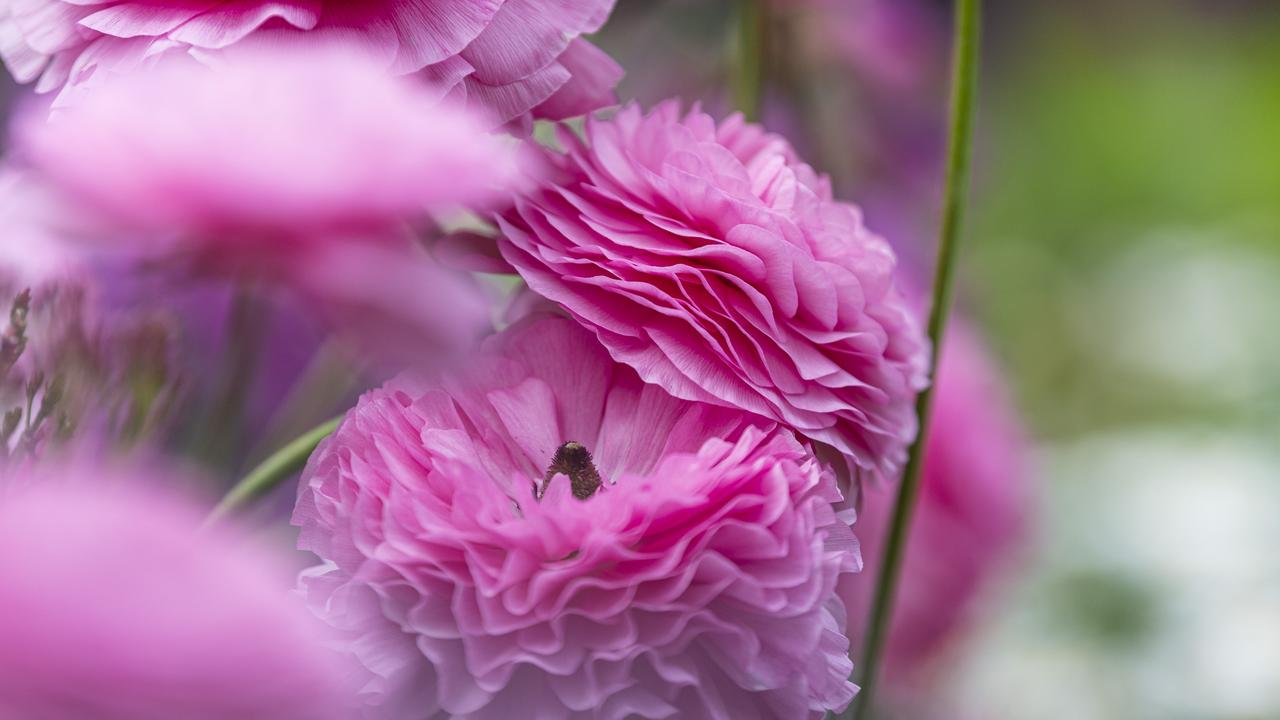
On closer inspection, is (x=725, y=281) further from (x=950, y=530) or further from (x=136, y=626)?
(x=950, y=530)

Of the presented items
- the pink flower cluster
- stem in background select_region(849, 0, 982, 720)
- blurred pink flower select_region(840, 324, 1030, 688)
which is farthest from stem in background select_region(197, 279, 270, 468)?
blurred pink flower select_region(840, 324, 1030, 688)

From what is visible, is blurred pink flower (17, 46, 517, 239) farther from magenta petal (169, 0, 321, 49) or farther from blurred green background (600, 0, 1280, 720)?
blurred green background (600, 0, 1280, 720)

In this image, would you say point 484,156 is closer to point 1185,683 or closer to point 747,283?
point 747,283

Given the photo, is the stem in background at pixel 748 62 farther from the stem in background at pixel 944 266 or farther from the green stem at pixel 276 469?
the green stem at pixel 276 469

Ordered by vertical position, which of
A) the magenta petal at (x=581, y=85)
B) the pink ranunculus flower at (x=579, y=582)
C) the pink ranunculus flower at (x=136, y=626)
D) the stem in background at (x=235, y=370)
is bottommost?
the pink ranunculus flower at (x=136, y=626)

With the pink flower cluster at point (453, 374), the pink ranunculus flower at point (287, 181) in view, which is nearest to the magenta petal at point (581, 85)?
the pink flower cluster at point (453, 374)

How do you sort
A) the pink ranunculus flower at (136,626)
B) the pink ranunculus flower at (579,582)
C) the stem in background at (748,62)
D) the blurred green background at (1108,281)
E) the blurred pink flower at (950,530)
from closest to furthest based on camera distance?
1. the pink ranunculus flower at (136,626)
2. the pink ranunculus flower at (579,582)
3. the stem in background at (748,62)
4. the blurred pink flower at (950,530)
5. the blurred green background at (1108,281)

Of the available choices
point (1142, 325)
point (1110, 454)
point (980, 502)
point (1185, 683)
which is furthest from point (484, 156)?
point (1142, 325)
